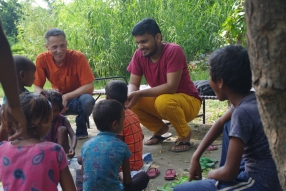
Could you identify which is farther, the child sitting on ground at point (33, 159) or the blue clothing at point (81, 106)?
the blue clothing at point (81, 106)

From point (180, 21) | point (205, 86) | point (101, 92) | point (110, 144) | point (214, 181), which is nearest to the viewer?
point (214, 181)

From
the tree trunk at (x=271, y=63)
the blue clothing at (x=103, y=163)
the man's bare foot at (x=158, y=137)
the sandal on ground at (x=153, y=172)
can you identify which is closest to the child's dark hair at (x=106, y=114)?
the blue clothing at (x=103, y=163)

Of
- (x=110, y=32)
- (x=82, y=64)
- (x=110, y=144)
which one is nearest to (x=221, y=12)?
(x=110, y=32)

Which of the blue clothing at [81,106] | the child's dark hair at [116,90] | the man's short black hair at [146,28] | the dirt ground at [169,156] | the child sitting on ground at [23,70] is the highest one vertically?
the man's short black hair at [146,28]

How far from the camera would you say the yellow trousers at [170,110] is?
13.9ft

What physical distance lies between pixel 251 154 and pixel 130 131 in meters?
1.30

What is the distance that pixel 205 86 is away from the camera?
5.30 meters

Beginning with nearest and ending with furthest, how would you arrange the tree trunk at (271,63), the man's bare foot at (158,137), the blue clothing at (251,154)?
the tree trunk at (271,63) → the blue clothing at (251,154) → the man's bare foot at (158,137)

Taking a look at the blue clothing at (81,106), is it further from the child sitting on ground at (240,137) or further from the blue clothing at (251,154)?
the blue clothing at (251,154)

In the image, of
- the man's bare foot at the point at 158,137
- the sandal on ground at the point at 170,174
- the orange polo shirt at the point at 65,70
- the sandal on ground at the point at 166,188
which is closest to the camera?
the sandal on ground at the point at 166,188

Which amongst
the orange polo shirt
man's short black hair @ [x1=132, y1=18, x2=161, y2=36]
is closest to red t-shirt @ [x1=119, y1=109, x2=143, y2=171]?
man's short black hair @ [x1=132, y1=18, x2=161, y2=36]

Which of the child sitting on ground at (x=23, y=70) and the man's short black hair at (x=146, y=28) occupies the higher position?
the man's short black hair at (x=146, y=28)

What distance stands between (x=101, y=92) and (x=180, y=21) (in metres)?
4.40

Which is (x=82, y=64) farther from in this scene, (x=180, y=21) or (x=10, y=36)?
(x=10, y=36)
